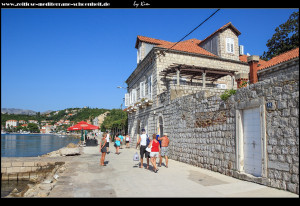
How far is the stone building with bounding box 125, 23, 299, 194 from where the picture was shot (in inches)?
228

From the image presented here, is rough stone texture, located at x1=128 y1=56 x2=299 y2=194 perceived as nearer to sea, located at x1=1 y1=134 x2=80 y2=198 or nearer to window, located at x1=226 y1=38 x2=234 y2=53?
window, located at x1=226 y1=38 x2=234 y2=53

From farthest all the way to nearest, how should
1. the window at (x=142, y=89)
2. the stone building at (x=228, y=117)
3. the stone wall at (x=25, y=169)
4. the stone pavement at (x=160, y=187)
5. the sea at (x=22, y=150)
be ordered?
the window at (x=142, y=89)
the stone wall at (x=25, y=169)
the sea at (x=22, y=150)
the stone building at (x=228, y=117)
the stone pavement at (x=160, y=187)

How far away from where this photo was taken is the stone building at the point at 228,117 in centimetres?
578

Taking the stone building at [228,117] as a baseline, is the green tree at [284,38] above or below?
above

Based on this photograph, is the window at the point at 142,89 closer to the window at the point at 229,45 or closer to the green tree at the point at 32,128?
the window at the point at 229,45

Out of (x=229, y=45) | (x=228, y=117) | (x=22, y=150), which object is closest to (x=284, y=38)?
(x=229, y=45)

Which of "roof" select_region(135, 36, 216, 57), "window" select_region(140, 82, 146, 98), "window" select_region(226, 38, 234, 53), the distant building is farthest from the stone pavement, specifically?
the distant building

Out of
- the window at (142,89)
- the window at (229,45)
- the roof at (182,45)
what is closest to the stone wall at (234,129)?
the roof at (182,45)

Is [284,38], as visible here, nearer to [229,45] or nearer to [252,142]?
[229,45]

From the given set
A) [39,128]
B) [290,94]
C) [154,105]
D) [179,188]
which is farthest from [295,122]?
[39,128]

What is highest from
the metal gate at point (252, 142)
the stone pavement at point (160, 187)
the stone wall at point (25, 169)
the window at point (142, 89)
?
the window at point (142, 89)

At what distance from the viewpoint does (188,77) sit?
1750 cm

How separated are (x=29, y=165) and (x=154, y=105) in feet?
28.6
